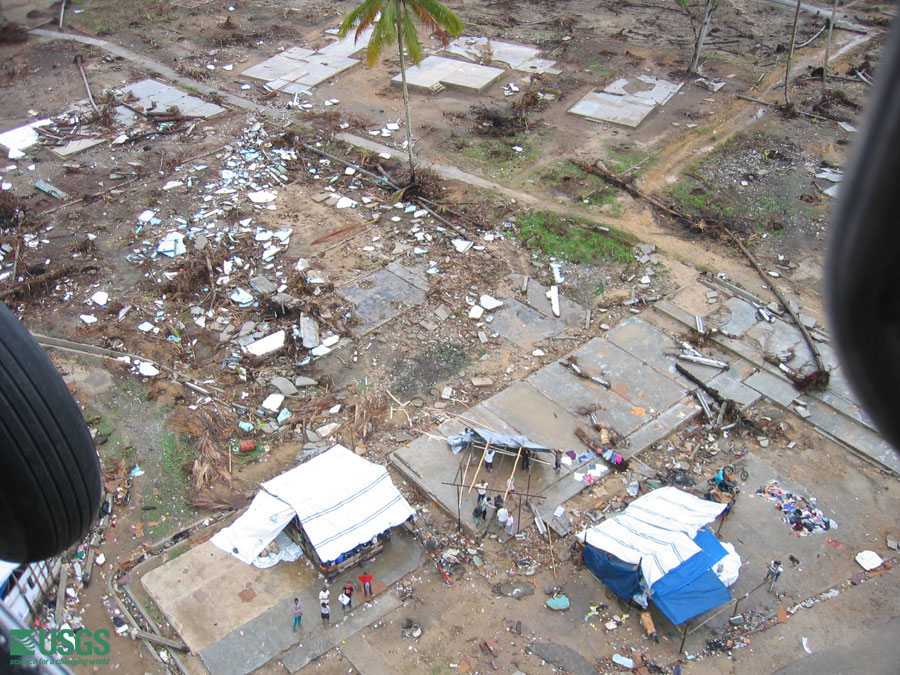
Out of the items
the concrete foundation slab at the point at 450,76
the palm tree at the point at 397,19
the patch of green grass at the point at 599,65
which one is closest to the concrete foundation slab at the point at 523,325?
the palm tree at the point at 397,19

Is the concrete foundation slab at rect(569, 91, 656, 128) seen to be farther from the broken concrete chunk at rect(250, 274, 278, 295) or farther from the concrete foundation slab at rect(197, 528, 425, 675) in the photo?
the concrete foundation slab at rect(197, 528, 425, 675)

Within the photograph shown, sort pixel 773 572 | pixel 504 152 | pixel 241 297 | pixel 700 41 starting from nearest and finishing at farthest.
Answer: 1. pixel 773 572
2. pixel 241 297
3. pixel 504 152
4. pixel 700 41

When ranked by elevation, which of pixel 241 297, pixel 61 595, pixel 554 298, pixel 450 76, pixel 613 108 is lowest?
pixel 61 595

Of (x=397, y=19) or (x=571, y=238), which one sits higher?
(x=397, y=19)

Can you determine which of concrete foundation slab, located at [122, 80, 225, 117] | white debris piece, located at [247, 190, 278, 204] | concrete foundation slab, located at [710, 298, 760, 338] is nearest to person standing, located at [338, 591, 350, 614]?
concrete foundation slab, located at [710, 298, 760, 338]

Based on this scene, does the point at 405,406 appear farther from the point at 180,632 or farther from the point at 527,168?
the point at 527,168

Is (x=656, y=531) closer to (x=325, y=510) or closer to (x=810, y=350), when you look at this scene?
(x=325, y=510)

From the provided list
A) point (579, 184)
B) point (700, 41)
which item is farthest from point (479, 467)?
point (700, 41)
